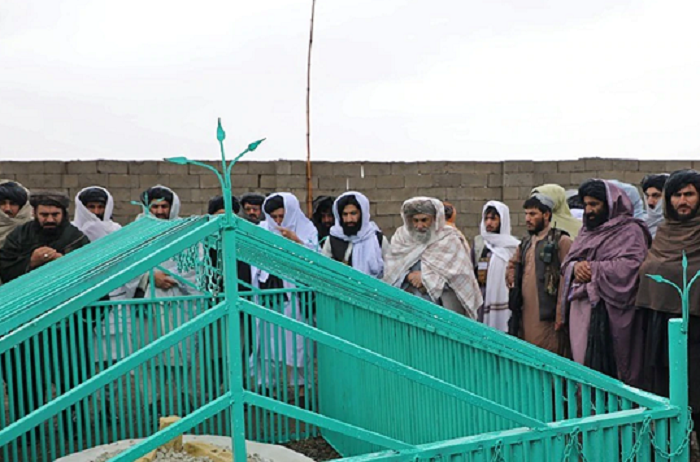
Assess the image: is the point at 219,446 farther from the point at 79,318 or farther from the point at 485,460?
the point at 485,460

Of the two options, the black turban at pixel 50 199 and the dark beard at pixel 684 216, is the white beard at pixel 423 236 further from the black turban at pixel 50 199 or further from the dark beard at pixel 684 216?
the black turban at pixel 50 199

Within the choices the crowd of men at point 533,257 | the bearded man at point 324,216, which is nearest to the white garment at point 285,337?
the crowd of men at point 533,257

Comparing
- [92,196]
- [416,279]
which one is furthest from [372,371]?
[92,196]

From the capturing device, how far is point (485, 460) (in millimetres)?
1728

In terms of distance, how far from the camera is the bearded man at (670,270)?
3.96 m

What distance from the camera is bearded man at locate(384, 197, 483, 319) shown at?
199 inches

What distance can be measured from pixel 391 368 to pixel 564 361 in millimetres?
586

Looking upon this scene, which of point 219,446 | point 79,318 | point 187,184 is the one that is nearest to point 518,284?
point 219,446

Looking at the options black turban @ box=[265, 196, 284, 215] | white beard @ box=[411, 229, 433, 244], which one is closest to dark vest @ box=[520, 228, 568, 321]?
white beard @ box=[411, 229, 433, 244]

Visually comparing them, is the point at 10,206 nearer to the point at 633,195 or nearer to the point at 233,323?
the point at 233,323

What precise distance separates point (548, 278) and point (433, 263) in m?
0.87

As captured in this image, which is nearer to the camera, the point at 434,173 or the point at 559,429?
the point at 559,429

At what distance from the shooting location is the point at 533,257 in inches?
204

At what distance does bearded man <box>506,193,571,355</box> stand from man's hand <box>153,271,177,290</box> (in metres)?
2.65
